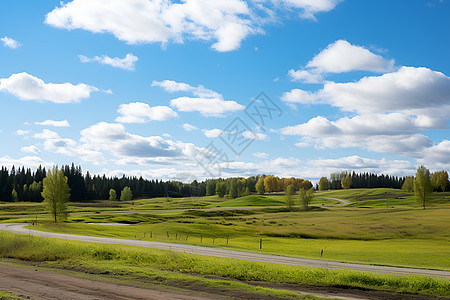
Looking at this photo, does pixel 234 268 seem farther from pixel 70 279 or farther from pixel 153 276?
pixel 70 279

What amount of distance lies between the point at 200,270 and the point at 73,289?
8.72m

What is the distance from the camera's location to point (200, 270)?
25250 mm

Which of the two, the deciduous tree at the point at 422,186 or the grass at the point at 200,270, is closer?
the grass at the point at 200,270

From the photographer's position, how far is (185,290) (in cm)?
1983

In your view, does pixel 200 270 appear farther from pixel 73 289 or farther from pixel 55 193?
pixel 55 193

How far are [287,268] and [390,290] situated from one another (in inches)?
262

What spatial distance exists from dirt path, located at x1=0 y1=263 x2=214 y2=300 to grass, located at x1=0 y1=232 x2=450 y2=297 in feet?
8.46

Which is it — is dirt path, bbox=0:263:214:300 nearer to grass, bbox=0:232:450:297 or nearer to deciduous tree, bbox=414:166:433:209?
grass, bbox=0:232:450:297

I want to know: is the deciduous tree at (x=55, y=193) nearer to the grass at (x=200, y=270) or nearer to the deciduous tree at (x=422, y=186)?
the grass at (x=200, y=270)

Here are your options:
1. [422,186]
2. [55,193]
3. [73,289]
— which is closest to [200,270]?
[73,289]

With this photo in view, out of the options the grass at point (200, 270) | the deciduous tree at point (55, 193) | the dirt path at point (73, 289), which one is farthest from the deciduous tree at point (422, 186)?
the dirt path at point (73, 289)

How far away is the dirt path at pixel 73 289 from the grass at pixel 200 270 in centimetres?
258

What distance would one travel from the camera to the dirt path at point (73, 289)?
1781 cm

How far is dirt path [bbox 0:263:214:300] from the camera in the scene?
17812mm
